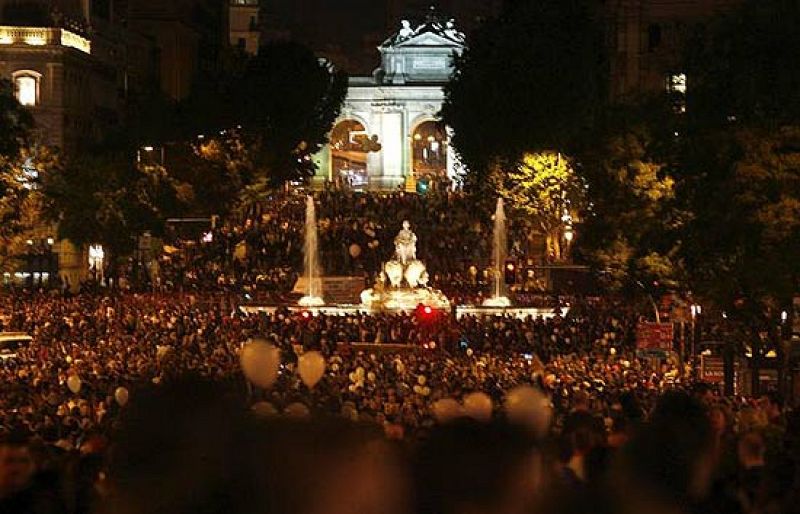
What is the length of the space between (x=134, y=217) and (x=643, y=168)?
42.4 m

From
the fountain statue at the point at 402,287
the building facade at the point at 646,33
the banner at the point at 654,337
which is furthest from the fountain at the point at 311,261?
the banner at the point at 654,337

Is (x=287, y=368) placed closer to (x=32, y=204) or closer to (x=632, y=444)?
(x=632, y=444)

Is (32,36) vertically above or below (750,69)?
above

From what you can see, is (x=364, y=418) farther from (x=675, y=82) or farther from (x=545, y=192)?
(x=545, y=192)

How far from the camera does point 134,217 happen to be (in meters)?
87.0

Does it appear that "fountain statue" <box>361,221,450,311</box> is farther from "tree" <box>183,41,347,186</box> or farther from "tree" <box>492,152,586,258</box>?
"tree" <box>183,41,347,186</box>

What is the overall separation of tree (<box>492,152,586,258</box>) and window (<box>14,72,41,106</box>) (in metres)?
25.6

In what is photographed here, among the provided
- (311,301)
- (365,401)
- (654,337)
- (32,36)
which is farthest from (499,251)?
(365,401)

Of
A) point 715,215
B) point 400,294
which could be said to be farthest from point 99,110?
point 715,215

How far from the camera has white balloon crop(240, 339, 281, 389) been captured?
48.0 feet

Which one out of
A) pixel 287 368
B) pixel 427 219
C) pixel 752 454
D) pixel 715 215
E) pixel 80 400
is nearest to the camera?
pixel 752 454

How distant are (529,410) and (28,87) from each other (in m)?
88.3

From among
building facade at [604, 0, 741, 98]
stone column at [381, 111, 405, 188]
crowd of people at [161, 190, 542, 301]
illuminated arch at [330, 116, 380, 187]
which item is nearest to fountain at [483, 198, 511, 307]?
crowd of people at [161, 190, 542, 301]

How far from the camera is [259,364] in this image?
15.0 metres
